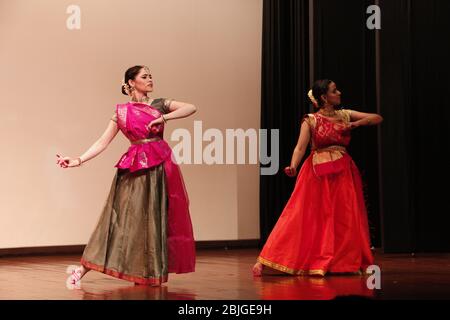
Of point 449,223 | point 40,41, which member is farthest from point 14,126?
point 449,223

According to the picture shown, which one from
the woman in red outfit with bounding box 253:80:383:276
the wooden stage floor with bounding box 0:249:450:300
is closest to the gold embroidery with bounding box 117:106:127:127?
the wooden stage floor with bounding box 0:249:450:300

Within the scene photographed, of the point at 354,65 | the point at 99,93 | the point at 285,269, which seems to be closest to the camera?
the point at 285,269

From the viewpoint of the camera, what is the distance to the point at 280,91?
745 cm

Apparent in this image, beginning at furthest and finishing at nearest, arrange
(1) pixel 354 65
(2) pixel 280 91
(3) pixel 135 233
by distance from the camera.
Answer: (2) pixel 280 91
(1) pixel 354 65
(3) pixel 135 233

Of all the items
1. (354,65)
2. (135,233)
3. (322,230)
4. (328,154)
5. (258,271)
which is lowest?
(258,271)

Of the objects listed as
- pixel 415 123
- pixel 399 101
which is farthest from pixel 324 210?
pixel 415 123

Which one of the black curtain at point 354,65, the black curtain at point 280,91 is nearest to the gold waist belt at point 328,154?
the black curtain at point 354,65

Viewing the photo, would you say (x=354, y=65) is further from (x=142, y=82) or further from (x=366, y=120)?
(x=142, y=82)

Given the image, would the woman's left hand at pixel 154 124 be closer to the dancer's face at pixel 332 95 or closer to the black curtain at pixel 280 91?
the dancer's face at pixel 332 95

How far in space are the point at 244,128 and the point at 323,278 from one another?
10.0ft

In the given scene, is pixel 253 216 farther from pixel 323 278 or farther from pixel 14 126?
pixel 323 278

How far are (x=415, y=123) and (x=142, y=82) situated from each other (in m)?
2.91

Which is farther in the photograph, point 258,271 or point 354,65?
point 354,65

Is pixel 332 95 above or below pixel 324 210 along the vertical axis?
above
